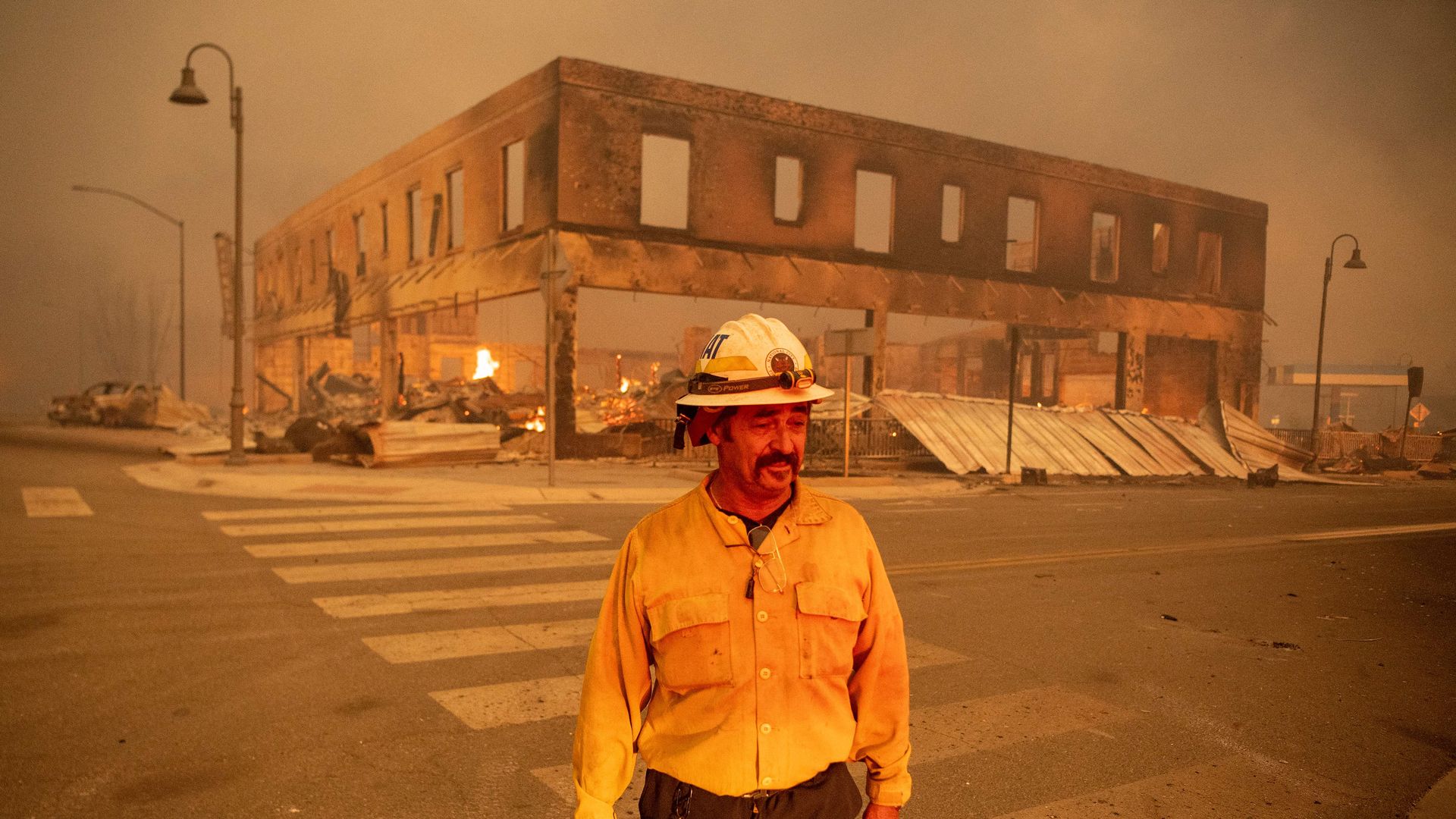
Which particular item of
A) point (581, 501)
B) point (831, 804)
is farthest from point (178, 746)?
point (581, 501)

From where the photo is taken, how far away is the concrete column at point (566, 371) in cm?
2173

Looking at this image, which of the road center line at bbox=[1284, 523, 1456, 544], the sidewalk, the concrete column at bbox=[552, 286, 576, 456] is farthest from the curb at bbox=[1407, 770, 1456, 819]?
the concrete column at bbox=[552, 286, 576, 456]

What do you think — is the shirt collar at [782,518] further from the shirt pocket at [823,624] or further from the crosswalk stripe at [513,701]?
the crosswalk stripe at [513,701]

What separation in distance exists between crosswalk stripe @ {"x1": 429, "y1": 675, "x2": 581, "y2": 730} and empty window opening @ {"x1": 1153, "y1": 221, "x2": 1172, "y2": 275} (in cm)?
3353

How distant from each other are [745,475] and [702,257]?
22.7 meters

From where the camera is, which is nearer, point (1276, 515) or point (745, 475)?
point (745, 475)

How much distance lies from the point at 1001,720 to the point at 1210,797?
1.06 m

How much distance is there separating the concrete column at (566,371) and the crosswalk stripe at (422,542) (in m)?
11.5

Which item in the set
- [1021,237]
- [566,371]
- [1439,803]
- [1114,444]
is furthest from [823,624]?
[1021,237]

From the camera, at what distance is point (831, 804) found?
6.79 feet

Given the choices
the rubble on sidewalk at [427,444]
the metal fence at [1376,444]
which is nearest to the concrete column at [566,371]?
the rubble on sidewalk at [427,444]

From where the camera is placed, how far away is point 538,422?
22812mm

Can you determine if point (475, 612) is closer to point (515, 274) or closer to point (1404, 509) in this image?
point (1404, 509)

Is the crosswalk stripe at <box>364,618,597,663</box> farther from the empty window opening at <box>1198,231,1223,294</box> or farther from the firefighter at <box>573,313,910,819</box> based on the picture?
the empty window opening at <box>1198,231,1223,294</box>
